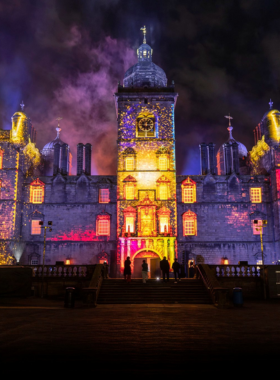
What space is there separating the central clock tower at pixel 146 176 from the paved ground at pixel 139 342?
24.5 metres

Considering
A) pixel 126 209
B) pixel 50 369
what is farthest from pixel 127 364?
pixel 126 209

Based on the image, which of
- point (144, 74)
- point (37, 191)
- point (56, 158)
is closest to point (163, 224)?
point (37, 191)

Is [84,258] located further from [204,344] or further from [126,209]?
[204,344]

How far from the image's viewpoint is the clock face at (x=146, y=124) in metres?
42.0

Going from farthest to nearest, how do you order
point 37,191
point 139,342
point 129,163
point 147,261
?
point 37,191 → point 129,163 → point 147,261 → point 139,342

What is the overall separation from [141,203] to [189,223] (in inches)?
231

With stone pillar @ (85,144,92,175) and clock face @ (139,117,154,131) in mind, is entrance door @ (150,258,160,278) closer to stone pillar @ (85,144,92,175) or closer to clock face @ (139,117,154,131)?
stone pillar @ (85,144,92,175)

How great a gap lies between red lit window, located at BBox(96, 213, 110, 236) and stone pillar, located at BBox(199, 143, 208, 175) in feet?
41.1

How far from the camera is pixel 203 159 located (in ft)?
143

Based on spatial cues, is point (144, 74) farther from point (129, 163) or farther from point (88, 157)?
point (88, 157)

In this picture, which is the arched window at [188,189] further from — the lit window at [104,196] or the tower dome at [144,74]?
the tower dome at [144,74]

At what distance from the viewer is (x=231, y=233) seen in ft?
132

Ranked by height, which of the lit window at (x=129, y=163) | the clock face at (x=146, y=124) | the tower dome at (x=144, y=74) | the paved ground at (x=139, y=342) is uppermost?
the tower dome at (x=144, y=74)

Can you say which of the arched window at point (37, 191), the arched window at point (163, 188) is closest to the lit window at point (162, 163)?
the arched window at point (163, 188)
